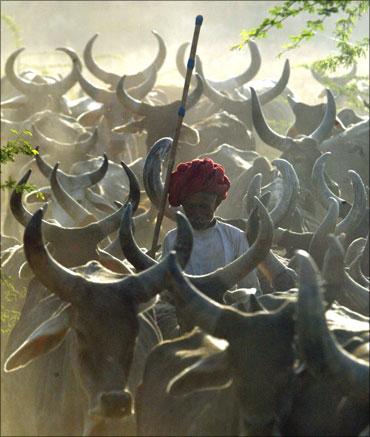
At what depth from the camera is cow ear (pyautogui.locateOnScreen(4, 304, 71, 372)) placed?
625cm

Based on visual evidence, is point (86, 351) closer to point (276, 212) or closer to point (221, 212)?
point (276, 212)

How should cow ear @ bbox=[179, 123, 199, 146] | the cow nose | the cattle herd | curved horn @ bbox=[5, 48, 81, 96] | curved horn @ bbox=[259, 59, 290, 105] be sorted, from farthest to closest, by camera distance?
curved horn @ bbox=[5, 48, 81, 96], curved horn @ bbox=[259, 59, 290, 105], cow ear @ bbox=[179, 123, 199, 146], the cow nose, the cattle herd

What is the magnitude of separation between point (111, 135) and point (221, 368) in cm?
1012

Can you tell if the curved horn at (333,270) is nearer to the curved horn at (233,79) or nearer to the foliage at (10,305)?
the foliage at (10,305)

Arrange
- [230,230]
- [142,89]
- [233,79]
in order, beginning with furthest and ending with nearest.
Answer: [233,79], [142,89], [230,230]

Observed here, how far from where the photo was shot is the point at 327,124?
12.3 m

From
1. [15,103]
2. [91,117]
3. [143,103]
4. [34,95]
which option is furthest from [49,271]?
[34,95]

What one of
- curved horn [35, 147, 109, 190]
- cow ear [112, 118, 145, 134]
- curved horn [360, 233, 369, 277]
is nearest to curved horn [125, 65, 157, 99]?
cow ear [112, 118, 145, 134]

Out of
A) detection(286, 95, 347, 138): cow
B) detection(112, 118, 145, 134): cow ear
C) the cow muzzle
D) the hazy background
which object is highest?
the hazy background

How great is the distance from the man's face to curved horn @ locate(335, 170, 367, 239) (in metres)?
1.97

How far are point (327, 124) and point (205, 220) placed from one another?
530cm

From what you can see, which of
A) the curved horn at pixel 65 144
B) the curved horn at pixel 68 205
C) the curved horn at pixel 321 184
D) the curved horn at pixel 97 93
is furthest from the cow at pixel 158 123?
the curved horn at pixel 68 205

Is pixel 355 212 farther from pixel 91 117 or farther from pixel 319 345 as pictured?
Answer: pixel 91 117

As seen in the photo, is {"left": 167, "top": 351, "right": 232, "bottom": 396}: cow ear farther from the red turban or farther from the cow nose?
the red turban
